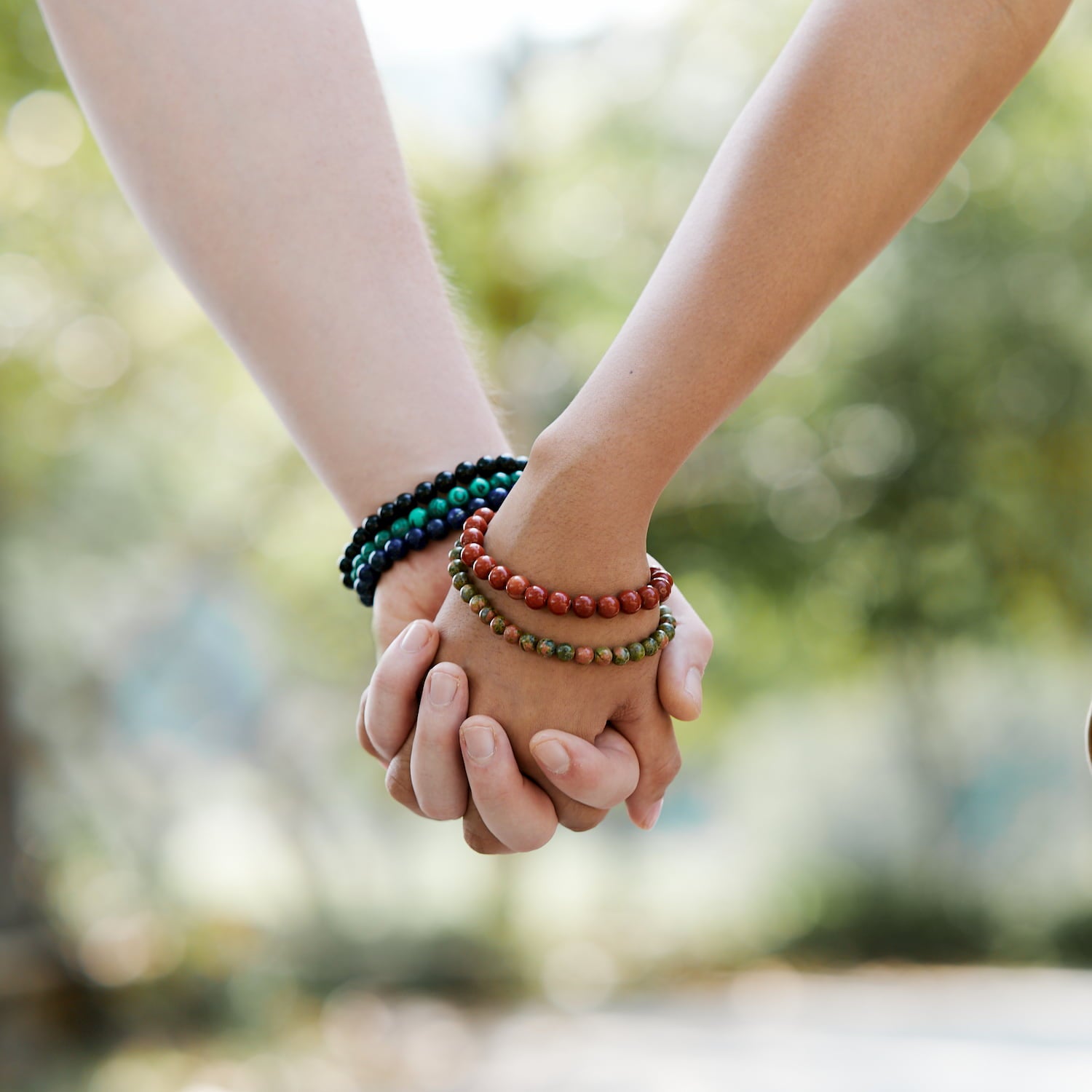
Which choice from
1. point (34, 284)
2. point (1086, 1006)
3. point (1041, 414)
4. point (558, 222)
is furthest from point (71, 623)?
point (1086, 1006)

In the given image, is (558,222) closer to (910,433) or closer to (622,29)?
(622,29)

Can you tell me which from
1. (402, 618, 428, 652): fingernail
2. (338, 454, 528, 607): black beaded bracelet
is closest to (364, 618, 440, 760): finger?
(402, 618, 428, 652): fingernail

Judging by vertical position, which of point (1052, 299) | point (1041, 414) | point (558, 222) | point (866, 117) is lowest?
point (866, 117)

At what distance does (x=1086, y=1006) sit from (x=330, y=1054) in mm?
4084

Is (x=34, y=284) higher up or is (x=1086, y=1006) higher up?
(x=34, y=284)

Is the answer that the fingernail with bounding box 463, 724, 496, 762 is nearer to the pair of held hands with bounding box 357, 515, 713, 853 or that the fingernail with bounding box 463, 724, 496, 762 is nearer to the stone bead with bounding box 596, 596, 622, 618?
the pair of held hands with bounding box 357, 515, 713, 853

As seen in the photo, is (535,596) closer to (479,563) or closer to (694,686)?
(479,563)

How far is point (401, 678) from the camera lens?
3.33 feet

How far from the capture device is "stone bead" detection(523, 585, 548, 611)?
3.12 ft

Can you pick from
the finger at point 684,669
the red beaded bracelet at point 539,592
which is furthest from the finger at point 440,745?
the finger at point 684,669

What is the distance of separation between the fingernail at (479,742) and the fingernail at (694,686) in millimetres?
207

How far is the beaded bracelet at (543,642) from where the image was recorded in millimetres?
971

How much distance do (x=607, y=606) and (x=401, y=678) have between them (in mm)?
211

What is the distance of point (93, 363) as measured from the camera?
5.46 metres
